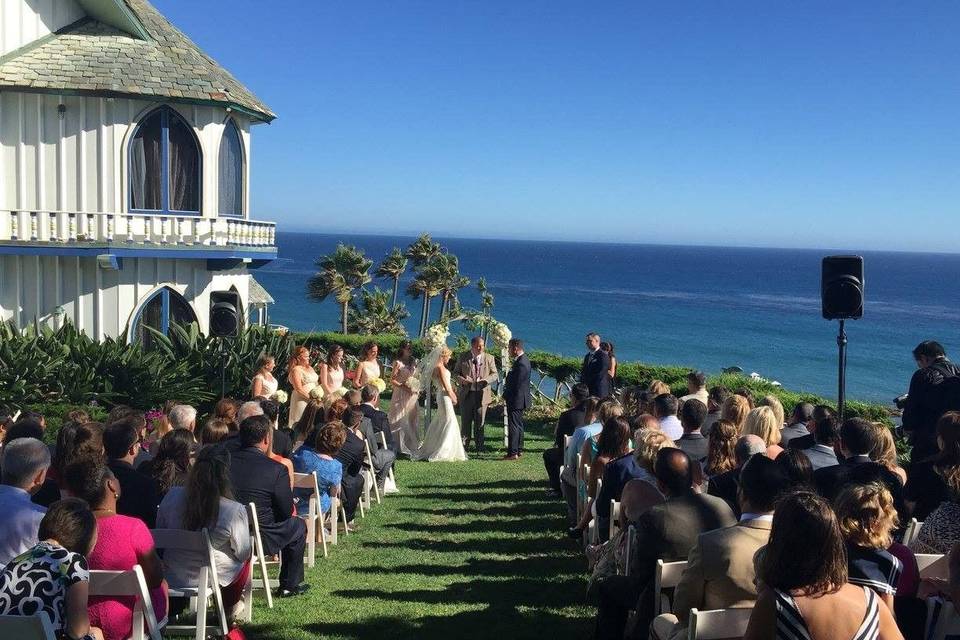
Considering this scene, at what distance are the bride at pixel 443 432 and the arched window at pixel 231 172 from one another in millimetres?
6315

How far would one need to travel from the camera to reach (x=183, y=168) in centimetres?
1673

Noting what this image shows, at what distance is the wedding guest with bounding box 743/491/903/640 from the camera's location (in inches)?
137

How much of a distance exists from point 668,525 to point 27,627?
11.5 feet

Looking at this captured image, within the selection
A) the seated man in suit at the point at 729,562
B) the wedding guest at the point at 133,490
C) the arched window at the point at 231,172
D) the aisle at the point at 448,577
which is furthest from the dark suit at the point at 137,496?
the arched window at the point at 231,172

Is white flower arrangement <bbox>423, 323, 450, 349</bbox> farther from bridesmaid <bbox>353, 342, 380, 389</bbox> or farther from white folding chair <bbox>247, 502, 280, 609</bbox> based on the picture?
white folding chair <bbox>247, 502, 280, 609</bbox>

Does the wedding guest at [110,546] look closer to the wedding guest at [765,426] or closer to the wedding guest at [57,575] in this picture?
the wedding guest at [57,575]

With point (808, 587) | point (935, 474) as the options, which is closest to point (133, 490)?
point (808, 587)

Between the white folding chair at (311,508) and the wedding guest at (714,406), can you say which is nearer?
the white folding chair at (311,508)

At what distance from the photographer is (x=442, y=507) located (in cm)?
1087

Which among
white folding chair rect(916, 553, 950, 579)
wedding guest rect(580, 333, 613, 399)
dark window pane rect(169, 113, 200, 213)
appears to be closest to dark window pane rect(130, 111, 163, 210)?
dark window pane rect(169, 113, 200, 213)

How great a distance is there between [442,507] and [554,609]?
3.88m

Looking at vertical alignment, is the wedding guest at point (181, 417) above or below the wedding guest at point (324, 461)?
above

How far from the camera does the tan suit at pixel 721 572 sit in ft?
14.7

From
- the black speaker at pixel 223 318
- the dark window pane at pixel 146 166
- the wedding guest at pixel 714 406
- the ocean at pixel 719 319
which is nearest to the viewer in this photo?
the wedding guest at pixel 714 406
